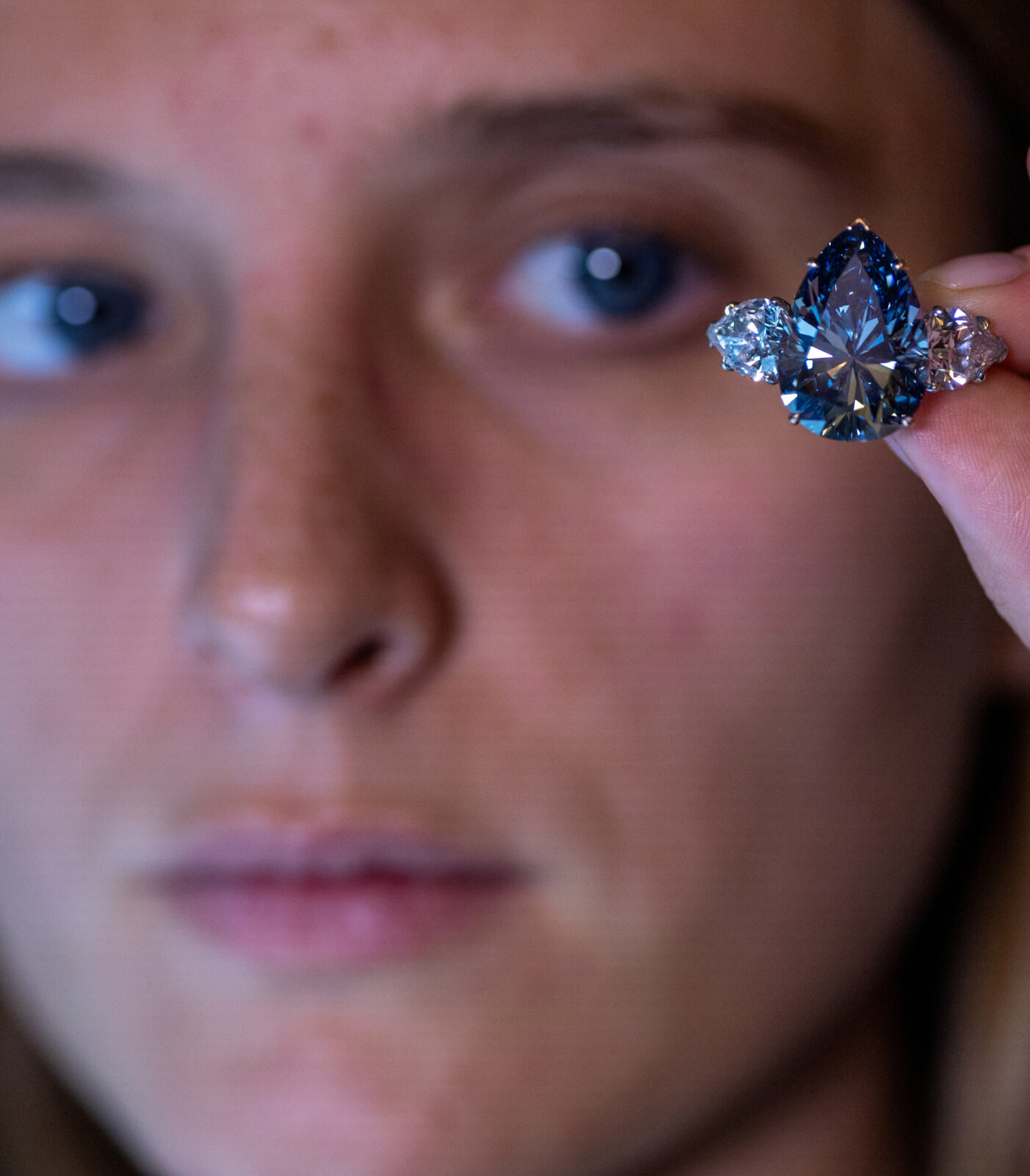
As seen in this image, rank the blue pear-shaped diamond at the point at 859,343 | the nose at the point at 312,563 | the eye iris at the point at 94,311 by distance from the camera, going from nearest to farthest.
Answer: the blue pear-shaped diamond at the point at 859,343 < the nose at the point at 312,563 < the eye iris at the point at 94,311

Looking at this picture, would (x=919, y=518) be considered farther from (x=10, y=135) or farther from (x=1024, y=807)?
(x=10, y=135)

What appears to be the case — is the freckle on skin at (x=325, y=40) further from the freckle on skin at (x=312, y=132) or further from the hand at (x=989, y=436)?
the hand at (x=989, y=436)

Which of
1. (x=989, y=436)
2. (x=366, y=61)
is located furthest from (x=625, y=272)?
(x=989, y=436)

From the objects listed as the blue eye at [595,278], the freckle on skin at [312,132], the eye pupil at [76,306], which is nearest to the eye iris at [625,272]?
the blue eye at [595,278]

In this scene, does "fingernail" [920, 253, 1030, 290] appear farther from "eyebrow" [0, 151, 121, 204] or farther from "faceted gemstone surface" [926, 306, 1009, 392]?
"eyebrow" [0, 151, 121, 204]

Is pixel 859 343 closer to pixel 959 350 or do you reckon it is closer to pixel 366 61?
pixel 959 350

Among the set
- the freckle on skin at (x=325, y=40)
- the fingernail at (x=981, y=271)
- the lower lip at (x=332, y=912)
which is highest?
the freckle on skin at (x=325, y=40)
